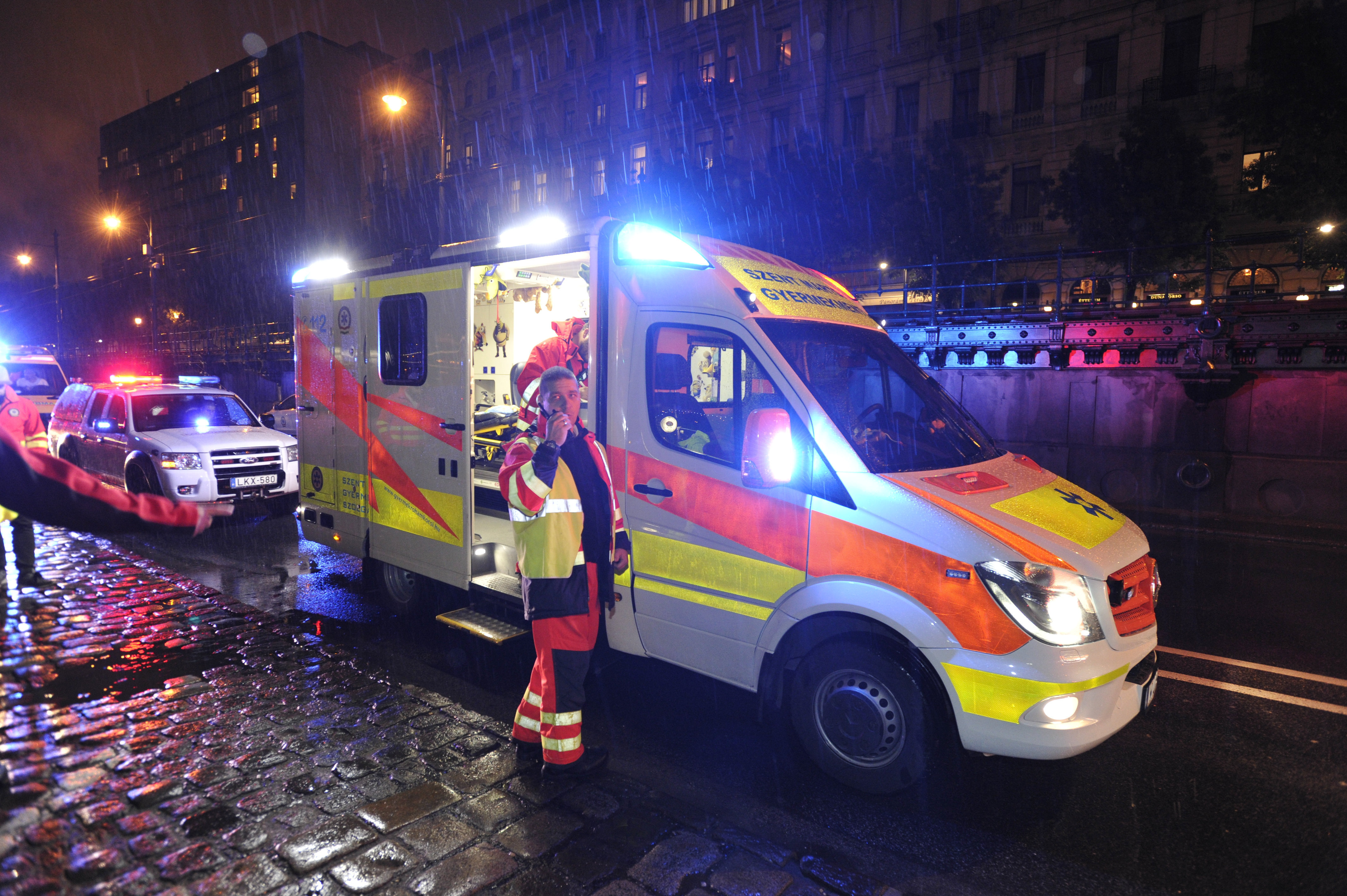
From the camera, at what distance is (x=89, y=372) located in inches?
1548

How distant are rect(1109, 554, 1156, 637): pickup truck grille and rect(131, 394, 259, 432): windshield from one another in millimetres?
10853

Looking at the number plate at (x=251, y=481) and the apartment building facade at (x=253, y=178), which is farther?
the apartment building facade at (x=253, y=178)

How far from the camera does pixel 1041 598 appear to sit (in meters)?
3.04

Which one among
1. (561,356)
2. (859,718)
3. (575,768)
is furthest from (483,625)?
(859,718)

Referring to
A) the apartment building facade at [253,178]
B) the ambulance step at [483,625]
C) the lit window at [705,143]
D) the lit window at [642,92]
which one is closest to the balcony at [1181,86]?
the lit window at [705,143]

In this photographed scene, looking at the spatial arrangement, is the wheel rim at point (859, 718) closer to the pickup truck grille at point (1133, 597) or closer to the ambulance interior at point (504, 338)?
the pickup truck grille at point (1133, 597)

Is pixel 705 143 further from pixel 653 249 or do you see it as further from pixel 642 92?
pixel 653 249

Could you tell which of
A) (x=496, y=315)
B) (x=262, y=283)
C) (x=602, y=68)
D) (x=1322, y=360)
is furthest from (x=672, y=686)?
(x=262, y=283)

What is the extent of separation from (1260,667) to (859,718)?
12.2 ft

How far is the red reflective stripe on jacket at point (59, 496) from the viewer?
2.85 meters

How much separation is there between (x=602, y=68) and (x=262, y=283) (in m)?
25.4

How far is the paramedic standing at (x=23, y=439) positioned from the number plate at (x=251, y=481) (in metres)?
2.20

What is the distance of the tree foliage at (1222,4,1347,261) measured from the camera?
48.2 feet

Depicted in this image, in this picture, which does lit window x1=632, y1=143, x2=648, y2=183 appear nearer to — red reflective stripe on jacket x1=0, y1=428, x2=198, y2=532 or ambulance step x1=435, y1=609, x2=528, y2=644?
ambulance step x1=435, y1=609, x2=528, y2=644
